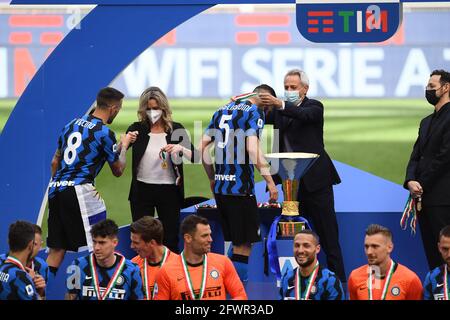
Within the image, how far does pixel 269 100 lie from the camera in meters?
9.24

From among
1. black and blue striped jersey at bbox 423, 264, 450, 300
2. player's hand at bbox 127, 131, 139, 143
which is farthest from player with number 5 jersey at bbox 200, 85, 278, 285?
black and blue striped jersey at bbox 423, 264, 450, 300

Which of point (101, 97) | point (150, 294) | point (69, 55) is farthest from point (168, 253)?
point (69, 55)

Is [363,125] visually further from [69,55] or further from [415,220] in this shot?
[69,55]

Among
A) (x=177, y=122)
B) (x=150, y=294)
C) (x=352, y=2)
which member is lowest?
(x=150, y=294)

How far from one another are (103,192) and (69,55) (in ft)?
3.83

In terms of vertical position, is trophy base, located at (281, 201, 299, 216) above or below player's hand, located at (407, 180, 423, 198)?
below

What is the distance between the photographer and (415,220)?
9453mm

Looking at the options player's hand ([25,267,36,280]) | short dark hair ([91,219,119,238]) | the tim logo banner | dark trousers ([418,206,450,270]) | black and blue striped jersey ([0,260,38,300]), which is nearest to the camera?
black and blue striped jersey ([0,260,38,300])

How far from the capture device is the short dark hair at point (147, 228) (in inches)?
330

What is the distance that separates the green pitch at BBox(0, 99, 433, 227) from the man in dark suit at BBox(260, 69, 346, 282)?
344 mm

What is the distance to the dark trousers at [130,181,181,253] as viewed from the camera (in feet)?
30.9

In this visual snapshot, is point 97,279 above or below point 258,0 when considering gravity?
below

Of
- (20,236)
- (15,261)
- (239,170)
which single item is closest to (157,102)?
(239,170)

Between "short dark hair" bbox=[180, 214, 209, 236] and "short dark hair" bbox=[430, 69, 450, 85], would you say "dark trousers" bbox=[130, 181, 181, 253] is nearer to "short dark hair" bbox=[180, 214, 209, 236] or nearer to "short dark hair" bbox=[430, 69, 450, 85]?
"short dark hair" bbox=[180, 214, 209, 236]
